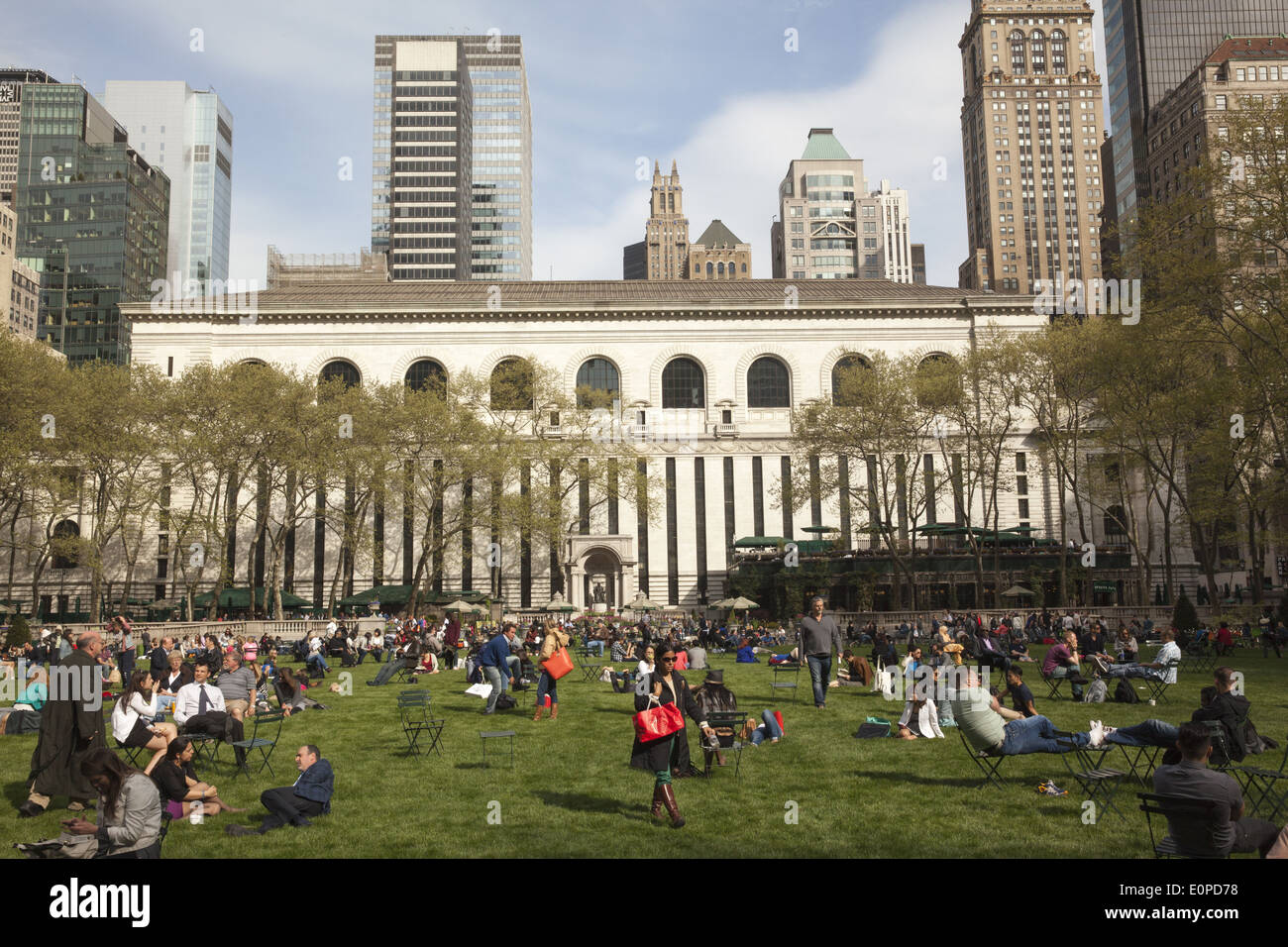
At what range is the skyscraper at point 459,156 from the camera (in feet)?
434

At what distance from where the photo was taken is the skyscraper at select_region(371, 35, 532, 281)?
132250 millimetres

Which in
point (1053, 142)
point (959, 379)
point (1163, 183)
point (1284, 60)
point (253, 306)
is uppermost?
point (1053, 142)

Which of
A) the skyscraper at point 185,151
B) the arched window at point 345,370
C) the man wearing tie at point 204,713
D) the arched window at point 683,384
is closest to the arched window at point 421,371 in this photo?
the arched window at point 345,370

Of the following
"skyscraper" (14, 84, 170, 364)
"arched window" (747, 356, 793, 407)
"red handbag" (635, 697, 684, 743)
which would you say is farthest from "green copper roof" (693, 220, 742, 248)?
"red handbag" (635, 697, 684, 743)

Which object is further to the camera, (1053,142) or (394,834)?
(1053,142)

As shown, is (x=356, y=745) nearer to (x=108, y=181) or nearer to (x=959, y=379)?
(x=959, y=379)

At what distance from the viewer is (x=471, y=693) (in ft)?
68.3

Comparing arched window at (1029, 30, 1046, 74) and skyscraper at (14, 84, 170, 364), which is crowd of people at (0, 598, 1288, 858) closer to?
skyscraper at (14, 84, 170, 364)

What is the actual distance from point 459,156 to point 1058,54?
9341 cm

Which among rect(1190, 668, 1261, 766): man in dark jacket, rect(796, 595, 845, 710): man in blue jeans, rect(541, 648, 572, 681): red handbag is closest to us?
rect(1190, 668, 1261, 766): man in dark jacket

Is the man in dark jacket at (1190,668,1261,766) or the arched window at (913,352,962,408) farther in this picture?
the arched window at (913,352,962,408)

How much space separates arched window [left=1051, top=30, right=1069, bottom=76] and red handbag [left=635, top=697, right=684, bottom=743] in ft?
528

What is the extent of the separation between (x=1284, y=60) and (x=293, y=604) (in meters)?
105
